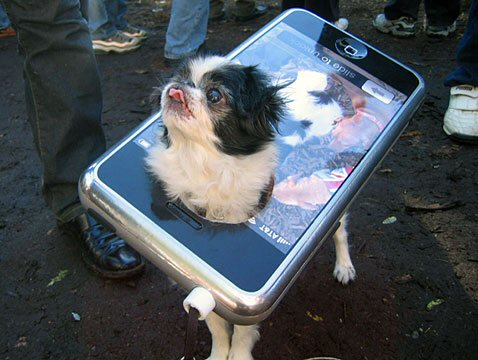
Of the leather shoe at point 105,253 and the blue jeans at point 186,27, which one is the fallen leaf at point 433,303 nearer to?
the leather shoe at point 105,253

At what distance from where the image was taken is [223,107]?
1.55 m

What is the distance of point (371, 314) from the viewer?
212 cm

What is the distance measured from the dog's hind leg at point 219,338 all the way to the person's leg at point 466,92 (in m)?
2.05

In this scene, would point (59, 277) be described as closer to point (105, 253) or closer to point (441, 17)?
point (105, 253)

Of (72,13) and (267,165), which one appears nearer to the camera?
(267,165)

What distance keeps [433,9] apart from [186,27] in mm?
2184

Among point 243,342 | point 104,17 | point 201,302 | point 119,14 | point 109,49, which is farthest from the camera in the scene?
point 119,14

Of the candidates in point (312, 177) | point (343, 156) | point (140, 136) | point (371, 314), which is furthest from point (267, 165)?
point (371, 314)

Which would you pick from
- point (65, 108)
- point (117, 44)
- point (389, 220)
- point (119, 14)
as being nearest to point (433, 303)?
point (389, 220)

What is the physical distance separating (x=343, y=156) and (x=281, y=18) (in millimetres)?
727

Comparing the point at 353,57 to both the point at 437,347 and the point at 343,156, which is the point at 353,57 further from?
the point at 437,347

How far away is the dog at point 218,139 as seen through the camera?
1533mm

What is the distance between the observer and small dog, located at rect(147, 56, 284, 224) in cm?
153

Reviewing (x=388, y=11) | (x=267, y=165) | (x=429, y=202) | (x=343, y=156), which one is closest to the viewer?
(x=267, y=165)
